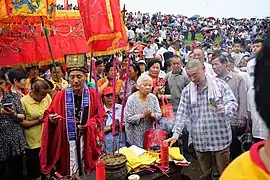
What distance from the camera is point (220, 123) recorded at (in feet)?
11.1

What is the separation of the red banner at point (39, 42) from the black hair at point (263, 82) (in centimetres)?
356

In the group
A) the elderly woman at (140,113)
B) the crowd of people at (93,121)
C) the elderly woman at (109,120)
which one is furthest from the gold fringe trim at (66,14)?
the elderly woman at (140,113)

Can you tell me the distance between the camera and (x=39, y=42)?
222 inches

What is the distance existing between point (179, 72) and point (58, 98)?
87.5 inches

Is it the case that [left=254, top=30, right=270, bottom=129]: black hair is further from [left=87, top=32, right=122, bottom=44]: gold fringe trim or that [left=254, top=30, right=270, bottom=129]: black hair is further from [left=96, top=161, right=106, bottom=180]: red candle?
[left=87, top=32, right=122, bottom=44]: gold fringe trim

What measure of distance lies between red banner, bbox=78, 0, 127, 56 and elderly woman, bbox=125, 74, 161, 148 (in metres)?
0.81

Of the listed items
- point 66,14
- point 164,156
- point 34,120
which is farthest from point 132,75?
point 164,156

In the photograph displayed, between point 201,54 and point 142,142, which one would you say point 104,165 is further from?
point 201,54

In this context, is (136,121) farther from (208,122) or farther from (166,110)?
(208,122)

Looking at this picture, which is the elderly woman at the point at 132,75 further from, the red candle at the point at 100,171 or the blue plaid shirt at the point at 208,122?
the red candle at the point at 100,171

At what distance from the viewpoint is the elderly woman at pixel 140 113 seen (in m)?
3.73

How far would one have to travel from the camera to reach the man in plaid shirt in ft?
10.9

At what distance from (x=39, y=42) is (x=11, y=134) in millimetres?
2470

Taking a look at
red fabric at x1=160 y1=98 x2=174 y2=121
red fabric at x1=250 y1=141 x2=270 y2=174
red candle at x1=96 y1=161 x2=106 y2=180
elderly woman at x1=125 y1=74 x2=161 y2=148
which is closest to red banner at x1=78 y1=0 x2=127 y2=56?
elderly woman at x1=125 y1=74 x2=161 y2=148
